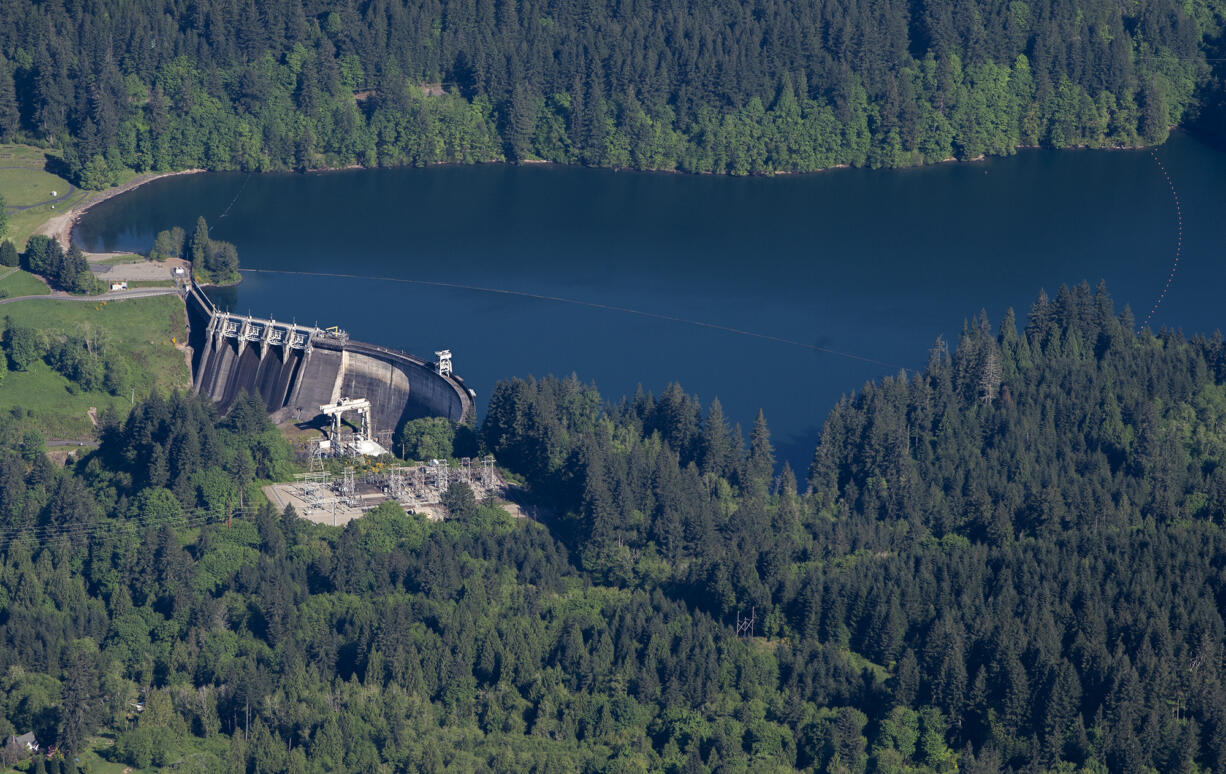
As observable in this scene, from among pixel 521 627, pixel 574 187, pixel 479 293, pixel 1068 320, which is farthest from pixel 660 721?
pixel 574 187

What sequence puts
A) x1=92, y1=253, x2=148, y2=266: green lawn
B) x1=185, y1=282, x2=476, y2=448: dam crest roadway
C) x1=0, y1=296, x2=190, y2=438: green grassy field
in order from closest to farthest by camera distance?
x1=185, y1=282, x2=476, y2=448: dam crest roadway → x1=0, y1=296, x2=190, y2=438: green grassy field → x1=92, y1=253, x2=148, y2=266: green lawn

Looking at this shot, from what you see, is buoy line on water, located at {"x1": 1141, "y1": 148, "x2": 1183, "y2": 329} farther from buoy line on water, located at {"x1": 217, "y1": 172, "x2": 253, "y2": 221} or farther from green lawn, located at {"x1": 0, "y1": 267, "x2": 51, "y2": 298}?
green lawn, located at {"x1": 0, "y1": 267, "x2": 51, "y2": 298}

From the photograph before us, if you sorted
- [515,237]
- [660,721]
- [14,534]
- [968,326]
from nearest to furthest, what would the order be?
[660,721]
[14,534]
[968,326]
[515,237]

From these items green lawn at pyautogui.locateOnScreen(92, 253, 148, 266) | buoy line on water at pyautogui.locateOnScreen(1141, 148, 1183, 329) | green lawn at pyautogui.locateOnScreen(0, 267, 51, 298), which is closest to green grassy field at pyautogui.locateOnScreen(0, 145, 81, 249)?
green lawn at pyautogui.locateOnScreen(92, 253, 148, 266)

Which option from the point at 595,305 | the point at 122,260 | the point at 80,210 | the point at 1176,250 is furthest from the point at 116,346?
the point at 1176,250

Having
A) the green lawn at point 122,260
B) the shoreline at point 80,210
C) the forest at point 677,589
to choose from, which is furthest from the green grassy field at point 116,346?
the shoreline at point 80,210

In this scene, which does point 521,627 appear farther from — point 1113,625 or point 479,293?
point 479,293

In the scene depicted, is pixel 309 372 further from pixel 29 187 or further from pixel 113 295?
pixel 29 187
